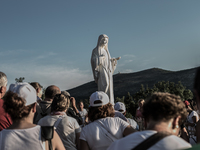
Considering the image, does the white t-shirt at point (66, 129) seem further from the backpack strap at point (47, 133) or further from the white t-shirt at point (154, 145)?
the white t-shirt at point (154, 145)

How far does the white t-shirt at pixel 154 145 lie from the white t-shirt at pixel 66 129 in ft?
5.40

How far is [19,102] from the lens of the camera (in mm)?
2273

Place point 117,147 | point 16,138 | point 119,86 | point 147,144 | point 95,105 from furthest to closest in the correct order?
1. point 119,86
2. point 95,105
3. point 16,138
4. point 117,147
5. point 147,144

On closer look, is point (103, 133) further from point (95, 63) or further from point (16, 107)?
point (95, 63)

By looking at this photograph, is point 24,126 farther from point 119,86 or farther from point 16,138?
point 119,86

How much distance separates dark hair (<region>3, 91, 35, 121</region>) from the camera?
226 centimetres

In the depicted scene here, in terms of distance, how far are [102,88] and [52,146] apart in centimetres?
984

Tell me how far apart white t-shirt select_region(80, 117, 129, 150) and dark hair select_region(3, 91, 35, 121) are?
82 cm

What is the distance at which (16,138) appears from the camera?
2.17m

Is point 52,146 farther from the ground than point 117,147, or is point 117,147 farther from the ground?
point 117,147

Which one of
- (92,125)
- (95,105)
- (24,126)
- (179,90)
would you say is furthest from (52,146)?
(179,90)

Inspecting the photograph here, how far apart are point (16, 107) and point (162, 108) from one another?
1.26 metres

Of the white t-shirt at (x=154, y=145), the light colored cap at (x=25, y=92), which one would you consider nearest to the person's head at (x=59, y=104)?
the light colored cap at (x=25, y=92)

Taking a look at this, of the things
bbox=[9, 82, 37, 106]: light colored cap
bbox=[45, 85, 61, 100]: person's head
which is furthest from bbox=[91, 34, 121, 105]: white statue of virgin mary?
bbox=[9, 82, 37, 106]: light colored cap
